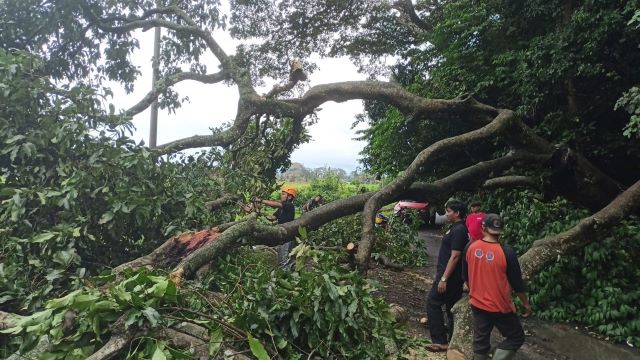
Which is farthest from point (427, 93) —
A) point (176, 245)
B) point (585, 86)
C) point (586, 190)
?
point (176, 245)

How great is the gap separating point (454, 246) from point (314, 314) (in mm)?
2125

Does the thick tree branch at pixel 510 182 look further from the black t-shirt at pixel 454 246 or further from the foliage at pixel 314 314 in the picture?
the foliage at pixel 314 314

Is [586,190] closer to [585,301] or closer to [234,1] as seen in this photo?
[585,301]

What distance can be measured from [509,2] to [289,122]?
15.5 feet

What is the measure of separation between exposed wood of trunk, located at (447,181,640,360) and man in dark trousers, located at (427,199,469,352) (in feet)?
1.17

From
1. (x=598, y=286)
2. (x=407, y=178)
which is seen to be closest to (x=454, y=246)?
(x=407, y=178)

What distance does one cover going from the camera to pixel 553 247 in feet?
17.1

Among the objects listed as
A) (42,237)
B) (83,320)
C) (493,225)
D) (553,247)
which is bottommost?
(83,320)

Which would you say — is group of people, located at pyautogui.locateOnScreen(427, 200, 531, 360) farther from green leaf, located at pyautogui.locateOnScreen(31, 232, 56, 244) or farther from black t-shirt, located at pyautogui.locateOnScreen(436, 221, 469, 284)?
green leaf, located at pyautogui.locateOnScreen(31, 232, 56, 244)

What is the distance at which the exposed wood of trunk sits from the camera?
4199 mm

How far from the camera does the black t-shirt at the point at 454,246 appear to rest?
464cm

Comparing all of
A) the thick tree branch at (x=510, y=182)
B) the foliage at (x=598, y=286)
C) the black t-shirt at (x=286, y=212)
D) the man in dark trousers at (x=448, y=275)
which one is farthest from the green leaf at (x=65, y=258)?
the thick tree branch at (x=510, y=182)

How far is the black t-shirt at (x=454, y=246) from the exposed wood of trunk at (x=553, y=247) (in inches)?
15.3

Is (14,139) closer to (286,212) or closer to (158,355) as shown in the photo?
(158,355)
